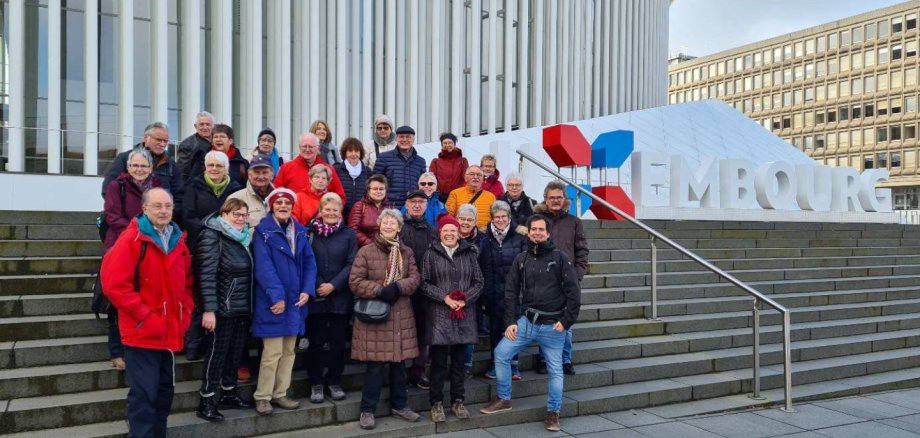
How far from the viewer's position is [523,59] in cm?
2225

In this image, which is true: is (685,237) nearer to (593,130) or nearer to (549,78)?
(593,130)

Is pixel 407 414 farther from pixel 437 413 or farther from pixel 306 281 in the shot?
pixel 306 281

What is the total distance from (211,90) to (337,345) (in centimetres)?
1196

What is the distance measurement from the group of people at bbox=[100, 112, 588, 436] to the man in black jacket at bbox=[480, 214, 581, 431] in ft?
0.04

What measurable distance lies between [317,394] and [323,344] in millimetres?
375

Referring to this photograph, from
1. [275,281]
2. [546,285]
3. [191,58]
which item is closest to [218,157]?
[275,281]

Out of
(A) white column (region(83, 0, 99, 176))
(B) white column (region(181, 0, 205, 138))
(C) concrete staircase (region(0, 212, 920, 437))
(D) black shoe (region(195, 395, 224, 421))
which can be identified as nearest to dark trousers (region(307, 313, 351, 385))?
(C) concrete staircase (region(0, 212, 920, 437))

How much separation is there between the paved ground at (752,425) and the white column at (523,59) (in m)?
16.7

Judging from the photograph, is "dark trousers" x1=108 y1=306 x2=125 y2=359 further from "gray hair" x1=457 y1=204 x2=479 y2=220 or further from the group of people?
"gray hair" x1=457 y1=204 x2=479 y2=220

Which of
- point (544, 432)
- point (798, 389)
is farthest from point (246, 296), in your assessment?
point (798, 389)

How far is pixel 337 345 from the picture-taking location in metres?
5.22

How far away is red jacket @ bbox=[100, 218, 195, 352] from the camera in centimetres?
390

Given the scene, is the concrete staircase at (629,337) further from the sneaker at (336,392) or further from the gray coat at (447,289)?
the gray coat at (447,289)

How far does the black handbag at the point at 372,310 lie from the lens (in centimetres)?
494
